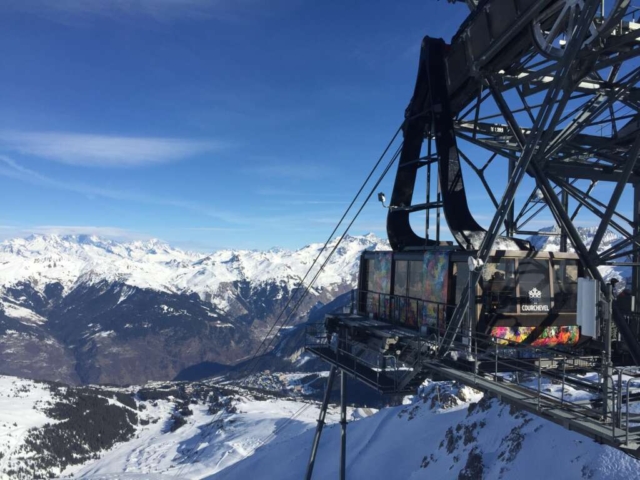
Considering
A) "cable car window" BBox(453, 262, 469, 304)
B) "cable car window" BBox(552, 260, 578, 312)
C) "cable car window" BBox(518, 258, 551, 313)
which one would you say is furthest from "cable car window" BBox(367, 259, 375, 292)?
"cable car window" BBox(552, 260, 578, 312)

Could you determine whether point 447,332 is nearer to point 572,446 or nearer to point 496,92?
point 496,92

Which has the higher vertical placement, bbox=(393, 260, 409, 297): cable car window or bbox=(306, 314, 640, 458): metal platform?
bbox=(393, 260, 409, 297): cable car window

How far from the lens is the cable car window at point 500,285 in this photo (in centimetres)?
1464

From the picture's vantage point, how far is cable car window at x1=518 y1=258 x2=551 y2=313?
49.0 ft

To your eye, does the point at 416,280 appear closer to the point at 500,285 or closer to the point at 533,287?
the point at 500,285

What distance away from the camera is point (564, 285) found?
15.4 m

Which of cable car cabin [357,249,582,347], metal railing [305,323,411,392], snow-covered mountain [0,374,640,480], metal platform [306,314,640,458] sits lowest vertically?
snow-covered mountain [0,374,640,480]

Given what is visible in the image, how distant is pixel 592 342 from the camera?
15.9 meters

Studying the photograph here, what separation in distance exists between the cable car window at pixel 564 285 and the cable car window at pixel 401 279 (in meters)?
5.66

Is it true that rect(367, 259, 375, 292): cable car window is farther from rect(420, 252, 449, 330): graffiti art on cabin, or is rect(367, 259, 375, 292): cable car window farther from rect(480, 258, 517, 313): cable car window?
rect(480, 258, 517, 313): cable car window

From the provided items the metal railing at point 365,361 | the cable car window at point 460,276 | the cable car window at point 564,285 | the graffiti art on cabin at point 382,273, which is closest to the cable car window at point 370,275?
the graffiti art on cabin at point 382,273

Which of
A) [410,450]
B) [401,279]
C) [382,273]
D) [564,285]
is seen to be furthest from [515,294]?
[410,450]

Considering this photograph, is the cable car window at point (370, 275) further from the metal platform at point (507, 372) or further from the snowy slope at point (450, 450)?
the snowy slope at point (450, 450)

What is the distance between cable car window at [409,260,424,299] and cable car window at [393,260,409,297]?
49 centimetres
